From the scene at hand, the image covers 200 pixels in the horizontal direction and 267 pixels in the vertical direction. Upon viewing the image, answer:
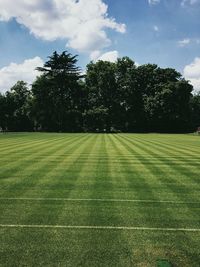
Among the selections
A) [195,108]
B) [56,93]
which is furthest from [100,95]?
[195,108]

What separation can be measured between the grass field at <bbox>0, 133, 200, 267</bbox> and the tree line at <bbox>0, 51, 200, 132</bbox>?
3111 inches

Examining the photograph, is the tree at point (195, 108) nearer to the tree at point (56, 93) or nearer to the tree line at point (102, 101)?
the tree line at point (102, 101)

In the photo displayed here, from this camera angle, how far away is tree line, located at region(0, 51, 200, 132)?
310 feet

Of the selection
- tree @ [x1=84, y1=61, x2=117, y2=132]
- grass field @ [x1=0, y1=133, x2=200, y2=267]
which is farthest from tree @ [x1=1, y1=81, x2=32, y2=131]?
grass field @ [x1=0, y1=133, x2=200, y2=267]

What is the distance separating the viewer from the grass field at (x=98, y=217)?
6984mm

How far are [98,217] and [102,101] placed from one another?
3617 inches

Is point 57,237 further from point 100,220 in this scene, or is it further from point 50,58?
point 50,58

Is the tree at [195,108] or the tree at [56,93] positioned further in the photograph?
the tree at [195,108]

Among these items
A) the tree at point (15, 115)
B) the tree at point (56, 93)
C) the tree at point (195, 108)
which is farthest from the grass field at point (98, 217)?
the tree at point (195, 108)

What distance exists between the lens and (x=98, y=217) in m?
9.31

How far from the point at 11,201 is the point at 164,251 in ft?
16.7

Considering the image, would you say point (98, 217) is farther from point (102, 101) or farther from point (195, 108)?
point (195, 108)

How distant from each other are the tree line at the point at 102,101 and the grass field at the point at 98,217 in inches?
3111

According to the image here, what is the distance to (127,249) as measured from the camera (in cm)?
727
